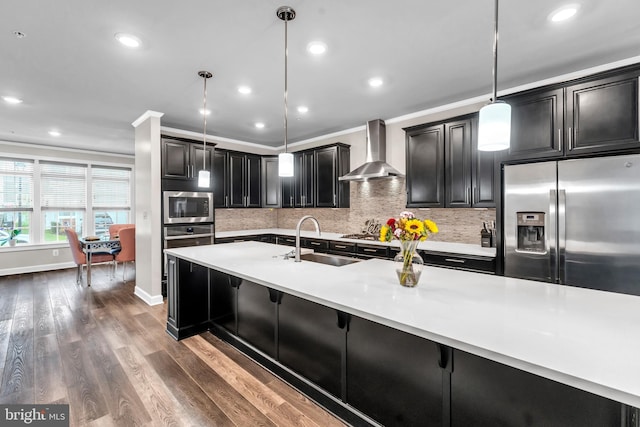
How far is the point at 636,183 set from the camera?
228cm

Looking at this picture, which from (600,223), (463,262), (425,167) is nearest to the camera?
(600,223)

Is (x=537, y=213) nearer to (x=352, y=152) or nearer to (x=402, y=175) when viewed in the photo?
(x=402, y=175)

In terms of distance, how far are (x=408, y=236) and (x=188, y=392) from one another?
1972 mm

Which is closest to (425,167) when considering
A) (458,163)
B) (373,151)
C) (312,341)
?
(458,163)

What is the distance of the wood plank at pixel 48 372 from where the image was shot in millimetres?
2117

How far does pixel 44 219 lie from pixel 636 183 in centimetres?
917

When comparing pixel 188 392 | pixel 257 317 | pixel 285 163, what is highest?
pixel 285 163

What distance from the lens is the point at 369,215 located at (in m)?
4.84

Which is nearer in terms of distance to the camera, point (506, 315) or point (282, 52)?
point (506, 315)

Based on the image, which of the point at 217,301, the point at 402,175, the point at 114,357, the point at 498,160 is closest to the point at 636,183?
the point at 498,160

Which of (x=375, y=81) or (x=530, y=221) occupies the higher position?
(x=375, y=81)

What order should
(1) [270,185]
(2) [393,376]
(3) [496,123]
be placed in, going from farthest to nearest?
(1) [270,185]
(2) [393,376]
(3) [496,123]

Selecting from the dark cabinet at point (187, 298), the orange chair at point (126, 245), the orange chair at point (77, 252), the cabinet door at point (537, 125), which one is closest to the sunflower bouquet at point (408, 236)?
the cabinet door at point (537, 125)

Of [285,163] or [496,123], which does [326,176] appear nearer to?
[285,163]
